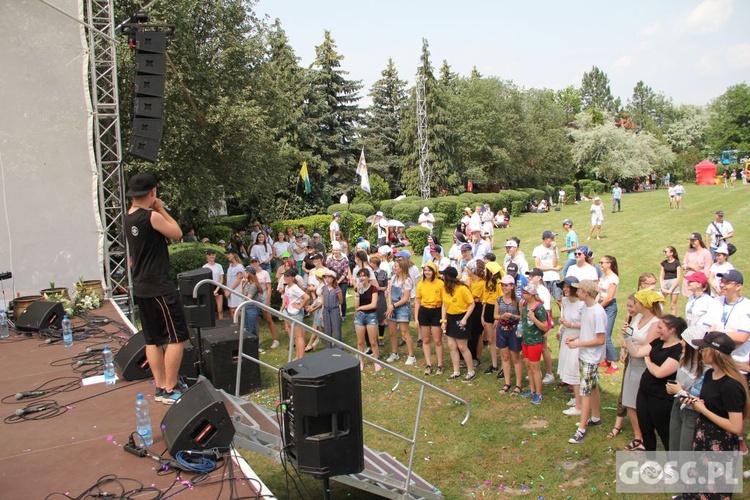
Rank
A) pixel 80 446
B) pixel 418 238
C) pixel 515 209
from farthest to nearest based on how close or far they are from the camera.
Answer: pixel 515 209 → pixel 418 238 → pixel 80 446

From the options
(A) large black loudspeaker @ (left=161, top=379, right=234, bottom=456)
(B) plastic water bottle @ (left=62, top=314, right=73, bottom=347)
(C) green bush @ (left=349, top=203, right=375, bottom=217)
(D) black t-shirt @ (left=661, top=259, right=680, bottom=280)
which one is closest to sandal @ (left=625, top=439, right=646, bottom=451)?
(A) large black loudspeaker @ (left=161, top=379, right=234, bottom=456)

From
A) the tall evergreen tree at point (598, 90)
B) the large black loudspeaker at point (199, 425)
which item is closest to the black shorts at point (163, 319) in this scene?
the large black loudspeaker at point (199, 425)

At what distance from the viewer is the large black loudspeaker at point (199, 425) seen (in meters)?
4.16

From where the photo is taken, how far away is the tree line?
58.9 feet

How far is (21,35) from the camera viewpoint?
35.1 ft

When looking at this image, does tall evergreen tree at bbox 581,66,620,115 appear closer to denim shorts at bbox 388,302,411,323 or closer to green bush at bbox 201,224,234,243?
green bush at bbox 201,224,234,243

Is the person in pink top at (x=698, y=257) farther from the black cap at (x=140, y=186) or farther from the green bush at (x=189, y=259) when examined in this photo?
the green bush at (x=189, y=259)

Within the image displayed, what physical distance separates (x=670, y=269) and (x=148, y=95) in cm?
1024

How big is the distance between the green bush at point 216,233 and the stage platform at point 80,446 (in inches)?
698

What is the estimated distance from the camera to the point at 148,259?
4918 mm

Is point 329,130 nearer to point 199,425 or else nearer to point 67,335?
point 67,335

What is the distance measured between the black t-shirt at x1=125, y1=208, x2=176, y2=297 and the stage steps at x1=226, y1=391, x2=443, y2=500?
1.16 metres

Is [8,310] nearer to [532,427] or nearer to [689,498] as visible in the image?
[532,427]

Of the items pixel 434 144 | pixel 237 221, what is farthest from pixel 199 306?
pixel 434 144
